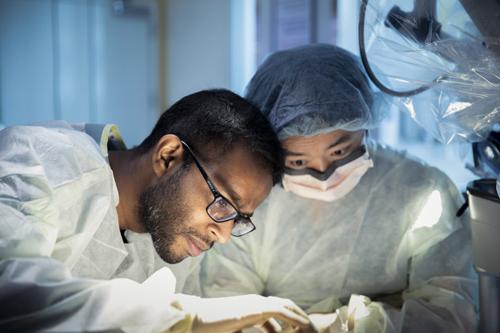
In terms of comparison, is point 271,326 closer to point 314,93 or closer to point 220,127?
point 220,127

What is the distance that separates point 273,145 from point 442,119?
42cm

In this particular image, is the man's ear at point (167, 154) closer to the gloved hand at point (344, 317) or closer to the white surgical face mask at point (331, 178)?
the white surgical face mask at point (331, 178)

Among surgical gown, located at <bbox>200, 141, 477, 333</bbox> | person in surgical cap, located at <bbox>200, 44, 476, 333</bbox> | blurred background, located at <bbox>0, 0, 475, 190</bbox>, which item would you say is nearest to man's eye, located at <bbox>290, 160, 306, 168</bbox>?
person in surgical cap, located at <bbox>200, 44, 476, 333</bbox>

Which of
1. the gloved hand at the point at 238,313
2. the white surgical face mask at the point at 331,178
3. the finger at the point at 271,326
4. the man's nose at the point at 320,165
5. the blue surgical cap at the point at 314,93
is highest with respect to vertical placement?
the blue surgical cap at the point at 314,93

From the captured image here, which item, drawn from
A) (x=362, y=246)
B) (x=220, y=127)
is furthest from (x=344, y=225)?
(x=220, y=127)

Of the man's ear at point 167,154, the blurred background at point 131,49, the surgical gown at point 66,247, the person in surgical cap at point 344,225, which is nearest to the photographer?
the surgical gown at point 66,247

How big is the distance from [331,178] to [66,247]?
71 cm

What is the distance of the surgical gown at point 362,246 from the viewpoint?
1445 mm

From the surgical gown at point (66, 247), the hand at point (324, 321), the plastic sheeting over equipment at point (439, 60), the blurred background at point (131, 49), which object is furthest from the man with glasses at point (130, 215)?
the blurred background at point (131, 49)

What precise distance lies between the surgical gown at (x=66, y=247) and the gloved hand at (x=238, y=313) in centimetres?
5

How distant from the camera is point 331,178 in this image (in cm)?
145

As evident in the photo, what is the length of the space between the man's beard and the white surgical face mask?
13.4 inches

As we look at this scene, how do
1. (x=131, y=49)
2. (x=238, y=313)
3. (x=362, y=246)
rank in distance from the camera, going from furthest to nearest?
(x=131, y=49)
(x=362, y=246)
(x=238, y=313)

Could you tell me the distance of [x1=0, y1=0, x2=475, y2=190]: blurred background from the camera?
A: 322cm
